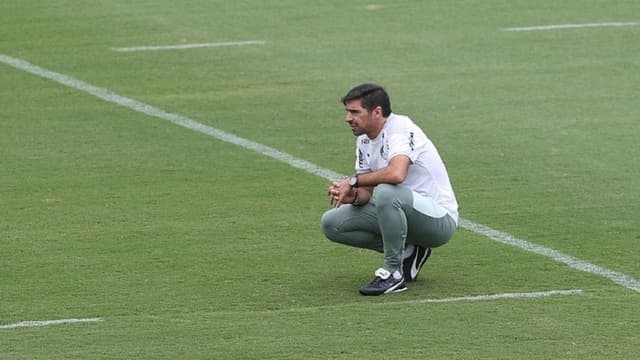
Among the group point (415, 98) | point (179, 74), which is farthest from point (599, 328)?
point (179, 74)

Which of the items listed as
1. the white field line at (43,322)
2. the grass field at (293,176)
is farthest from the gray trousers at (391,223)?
the white field line at (43,322)

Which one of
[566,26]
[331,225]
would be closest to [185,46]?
[566,26]

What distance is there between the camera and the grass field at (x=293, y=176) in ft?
28.0

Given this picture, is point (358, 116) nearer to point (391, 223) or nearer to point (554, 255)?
point (391, 223)

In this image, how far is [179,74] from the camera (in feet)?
53.9

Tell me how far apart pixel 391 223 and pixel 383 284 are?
368 mm

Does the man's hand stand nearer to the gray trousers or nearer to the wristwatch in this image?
the wristwatch

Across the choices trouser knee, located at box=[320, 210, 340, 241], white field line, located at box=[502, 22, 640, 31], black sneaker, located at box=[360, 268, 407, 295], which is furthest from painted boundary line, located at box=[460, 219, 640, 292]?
white field line, located at box=[502, 22, 640, 31]

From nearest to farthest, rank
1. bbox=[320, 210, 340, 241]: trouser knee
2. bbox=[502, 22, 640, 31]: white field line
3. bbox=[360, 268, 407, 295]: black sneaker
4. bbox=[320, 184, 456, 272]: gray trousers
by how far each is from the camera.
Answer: bbox=[320, 184, 456, 272]: gray trousers, bbox=[360, 268, 407, 295]: black sneaker, bbox=[320, 210, 340, 241]: trouser knee, bbox=[502, 22, 640, 31]: white field line

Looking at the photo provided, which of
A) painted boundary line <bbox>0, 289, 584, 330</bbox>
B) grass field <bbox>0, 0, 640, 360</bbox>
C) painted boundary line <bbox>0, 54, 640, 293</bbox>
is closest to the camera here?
grass field <bbox>0, 0, 640, 360</bbox>

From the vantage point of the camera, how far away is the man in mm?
9117

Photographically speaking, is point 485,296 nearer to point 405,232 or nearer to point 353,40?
point 405,232

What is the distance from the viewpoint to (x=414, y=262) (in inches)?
374

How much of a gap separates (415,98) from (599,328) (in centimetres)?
689
